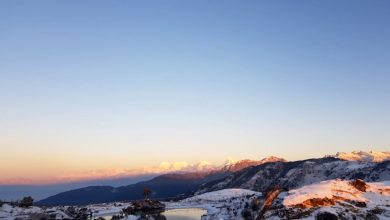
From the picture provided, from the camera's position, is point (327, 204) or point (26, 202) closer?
point (327, 204)

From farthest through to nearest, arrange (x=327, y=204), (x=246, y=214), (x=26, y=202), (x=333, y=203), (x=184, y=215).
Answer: (x=184, y=215), (x=26, y=202), (x=246, y=214), (x=333, y=203), (x=327, y=204)

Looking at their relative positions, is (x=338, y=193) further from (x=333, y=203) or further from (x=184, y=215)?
(x=184, y=215)

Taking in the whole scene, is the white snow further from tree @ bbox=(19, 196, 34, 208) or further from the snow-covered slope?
tree @ bbox=(19, 196, 34, 208)

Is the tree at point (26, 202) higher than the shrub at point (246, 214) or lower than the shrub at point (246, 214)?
higher

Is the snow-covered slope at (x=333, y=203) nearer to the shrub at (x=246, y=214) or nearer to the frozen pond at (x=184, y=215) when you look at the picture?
the shrub at (x=246, y=214)

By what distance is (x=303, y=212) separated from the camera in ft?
276

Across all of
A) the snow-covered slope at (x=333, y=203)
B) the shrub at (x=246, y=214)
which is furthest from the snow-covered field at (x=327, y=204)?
the shrub at (x=246, y=214)

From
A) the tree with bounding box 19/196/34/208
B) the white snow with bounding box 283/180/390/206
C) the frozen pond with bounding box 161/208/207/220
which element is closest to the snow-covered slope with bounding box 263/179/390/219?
the white snow with bounding box 283/180/390/206

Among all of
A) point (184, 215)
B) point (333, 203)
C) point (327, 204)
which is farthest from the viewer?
point (184, 215)

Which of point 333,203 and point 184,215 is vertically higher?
point 333,203

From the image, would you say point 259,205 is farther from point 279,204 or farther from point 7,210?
point 7,210

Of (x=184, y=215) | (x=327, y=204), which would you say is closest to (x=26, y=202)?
(x=184, y=215)

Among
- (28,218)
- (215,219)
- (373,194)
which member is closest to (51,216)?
(28,218)

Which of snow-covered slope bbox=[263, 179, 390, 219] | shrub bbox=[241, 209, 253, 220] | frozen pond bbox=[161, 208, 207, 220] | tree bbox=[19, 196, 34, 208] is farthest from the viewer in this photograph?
frozen pond bbox=[161, 208, 207, 220]
